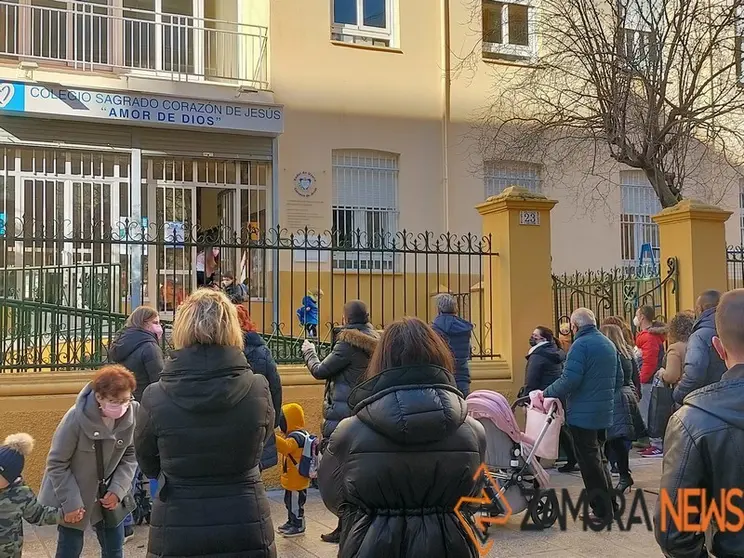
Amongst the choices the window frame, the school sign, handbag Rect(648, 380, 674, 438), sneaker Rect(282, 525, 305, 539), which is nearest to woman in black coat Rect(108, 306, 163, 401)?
sneaker Rect(282, 525, 305, 539)

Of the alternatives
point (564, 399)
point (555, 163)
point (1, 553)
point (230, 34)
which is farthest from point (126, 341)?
point (555, 163)

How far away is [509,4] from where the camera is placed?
54.5 ft

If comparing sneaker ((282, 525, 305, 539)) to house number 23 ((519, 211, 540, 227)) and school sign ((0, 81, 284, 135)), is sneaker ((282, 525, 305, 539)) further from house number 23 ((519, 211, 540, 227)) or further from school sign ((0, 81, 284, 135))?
school sign ((0, 81, 284, 135))

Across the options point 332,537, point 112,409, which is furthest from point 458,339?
point 112,409

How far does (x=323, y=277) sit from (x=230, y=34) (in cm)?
500

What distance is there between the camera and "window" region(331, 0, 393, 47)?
15570 millimetres

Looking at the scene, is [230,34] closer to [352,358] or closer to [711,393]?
[352,358]

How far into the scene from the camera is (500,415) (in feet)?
20.8

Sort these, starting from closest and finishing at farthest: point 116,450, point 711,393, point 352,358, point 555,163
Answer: point 711,393, point 116,450, point 352,358, point 555,163

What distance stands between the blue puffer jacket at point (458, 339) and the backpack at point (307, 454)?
216cm

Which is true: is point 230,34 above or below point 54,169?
above

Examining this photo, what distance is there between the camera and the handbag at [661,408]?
8.03 meters

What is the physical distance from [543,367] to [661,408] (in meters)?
1.23

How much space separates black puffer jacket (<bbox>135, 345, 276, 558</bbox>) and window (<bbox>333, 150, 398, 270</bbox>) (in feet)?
38.1
